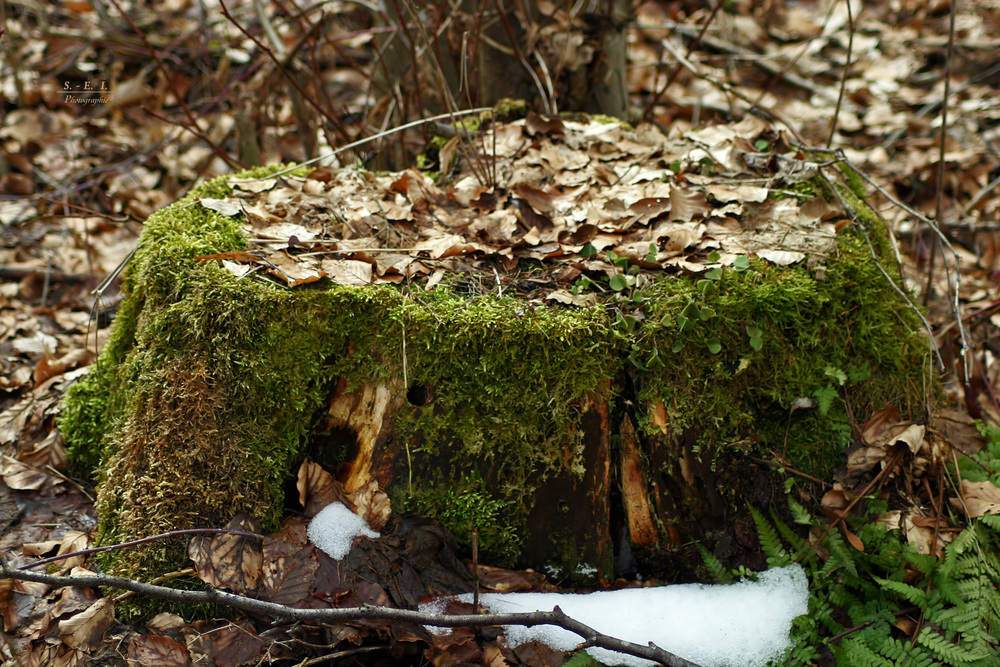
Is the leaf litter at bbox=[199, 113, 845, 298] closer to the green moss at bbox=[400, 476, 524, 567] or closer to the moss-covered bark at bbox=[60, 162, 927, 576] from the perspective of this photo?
the moss-covered bark at bbox=[60, 162, 927, 576]

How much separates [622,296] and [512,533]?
97 cm

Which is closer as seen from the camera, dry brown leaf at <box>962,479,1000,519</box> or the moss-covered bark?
the moss-covered bark

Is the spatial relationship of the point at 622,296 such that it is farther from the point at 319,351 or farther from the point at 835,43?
the point at 835,43

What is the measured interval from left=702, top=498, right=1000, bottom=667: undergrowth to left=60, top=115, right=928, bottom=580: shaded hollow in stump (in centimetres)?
20

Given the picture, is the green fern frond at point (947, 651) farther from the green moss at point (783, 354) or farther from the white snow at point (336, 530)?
the white snow at point (336, 530)

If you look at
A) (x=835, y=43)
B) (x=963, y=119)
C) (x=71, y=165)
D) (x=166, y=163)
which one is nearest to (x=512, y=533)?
(x=166, y=163)

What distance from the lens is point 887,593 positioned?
2.28 meters

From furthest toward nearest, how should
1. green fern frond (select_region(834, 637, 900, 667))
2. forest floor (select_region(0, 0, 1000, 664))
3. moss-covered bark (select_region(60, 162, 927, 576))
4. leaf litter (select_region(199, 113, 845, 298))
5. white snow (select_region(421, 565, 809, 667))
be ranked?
forest floor (select_region(0, 0, 1000, 664)) → leaf litter (select_region(199, 113, 845, 298)) → moss-covered bark (select_region(60, 162, 927, 576)) → white snow (select_region(421, 565, 809, 667)) → green fern frond (select_region(834, 637, 900, 667))

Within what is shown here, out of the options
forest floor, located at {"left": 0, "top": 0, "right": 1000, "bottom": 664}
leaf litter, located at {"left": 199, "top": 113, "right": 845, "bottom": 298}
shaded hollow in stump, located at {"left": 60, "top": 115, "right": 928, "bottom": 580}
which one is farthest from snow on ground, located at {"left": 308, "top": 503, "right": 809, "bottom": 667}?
leaf litter, located at {"left": 199, "top": 113, "right": 845, "bottom": 298}

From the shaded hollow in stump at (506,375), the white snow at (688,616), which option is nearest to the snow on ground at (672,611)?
the white snow at (688,616)

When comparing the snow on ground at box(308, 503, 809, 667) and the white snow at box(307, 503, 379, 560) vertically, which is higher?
the white snow at box(307, 503, 379, 560)

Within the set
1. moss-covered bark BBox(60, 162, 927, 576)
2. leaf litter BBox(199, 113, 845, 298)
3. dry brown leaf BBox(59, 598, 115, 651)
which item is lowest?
dry brown leaf BBox(59, 598, 115, 651)

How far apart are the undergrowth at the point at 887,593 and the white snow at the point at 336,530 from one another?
124 centimetres

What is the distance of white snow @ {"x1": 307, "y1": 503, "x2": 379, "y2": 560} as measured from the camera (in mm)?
2271
